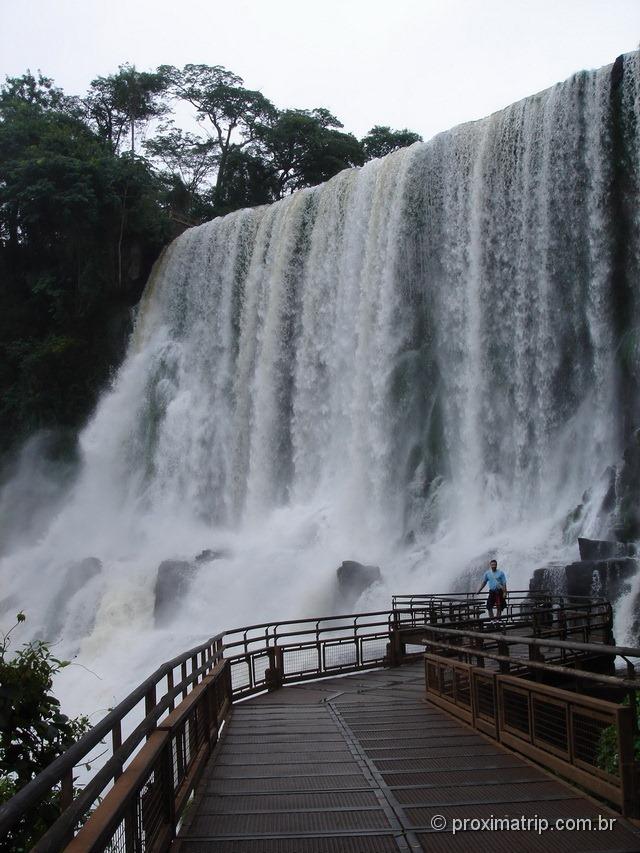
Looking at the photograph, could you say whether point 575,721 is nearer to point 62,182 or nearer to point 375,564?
point 375,564

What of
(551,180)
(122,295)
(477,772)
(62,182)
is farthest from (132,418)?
(477,772)

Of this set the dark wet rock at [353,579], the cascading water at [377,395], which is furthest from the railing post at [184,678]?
the dark wet rock at [353,579]

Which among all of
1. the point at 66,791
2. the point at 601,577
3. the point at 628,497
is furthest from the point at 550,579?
the point at 66,791

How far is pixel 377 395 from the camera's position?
3000 centimetres

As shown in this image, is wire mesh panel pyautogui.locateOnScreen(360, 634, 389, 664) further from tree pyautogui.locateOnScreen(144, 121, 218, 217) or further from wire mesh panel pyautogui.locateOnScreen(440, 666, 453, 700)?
tree pyautogui.locateOnScreen(144, 121, 218, 217)

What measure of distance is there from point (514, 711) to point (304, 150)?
52.0m

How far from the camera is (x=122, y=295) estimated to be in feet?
141

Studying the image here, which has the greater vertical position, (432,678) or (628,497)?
(628,497)

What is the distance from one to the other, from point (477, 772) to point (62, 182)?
40.6 meters

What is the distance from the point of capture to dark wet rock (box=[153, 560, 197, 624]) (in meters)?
27.3

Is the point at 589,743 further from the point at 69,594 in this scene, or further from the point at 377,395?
the point at 69,594

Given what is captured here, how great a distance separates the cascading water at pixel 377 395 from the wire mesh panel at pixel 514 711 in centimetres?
1434

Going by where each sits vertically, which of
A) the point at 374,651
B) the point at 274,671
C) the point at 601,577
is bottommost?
the point at 374,651

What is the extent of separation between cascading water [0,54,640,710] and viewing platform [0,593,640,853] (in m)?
14.4
